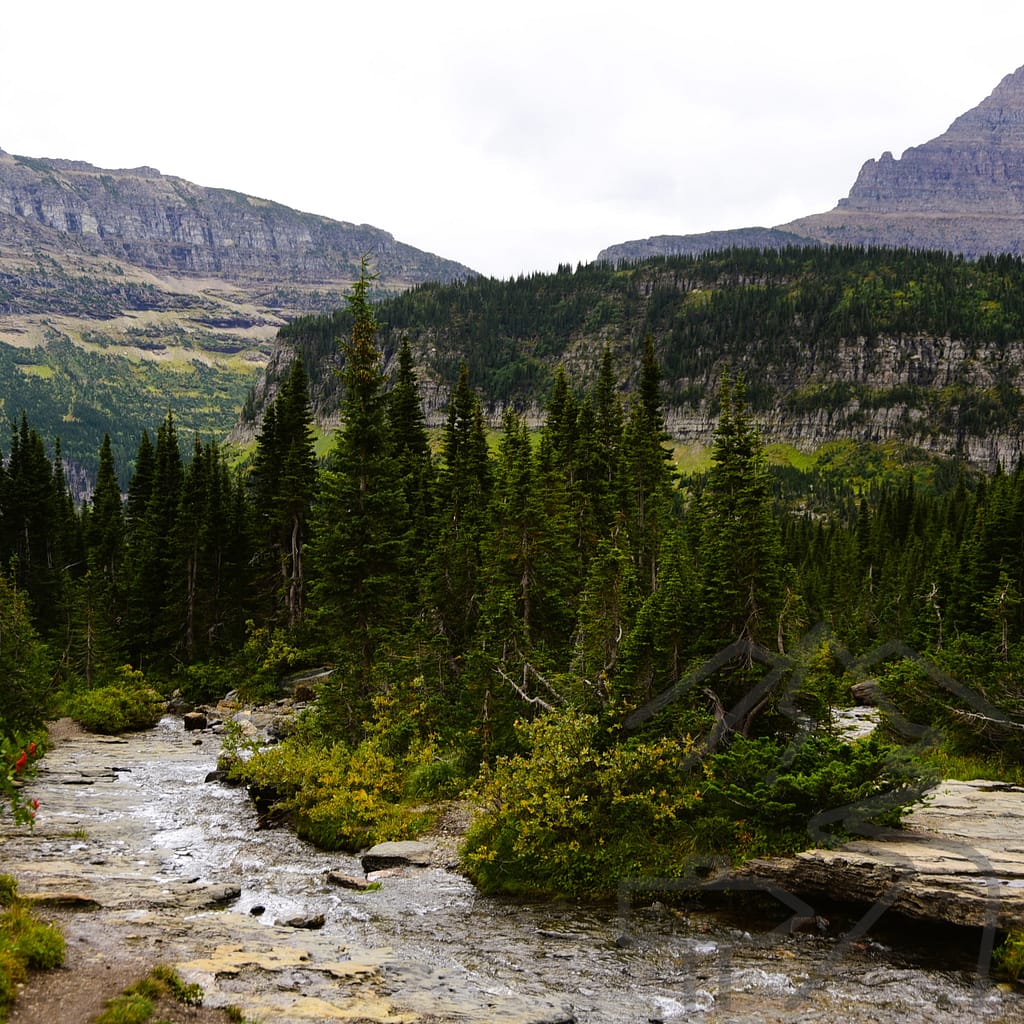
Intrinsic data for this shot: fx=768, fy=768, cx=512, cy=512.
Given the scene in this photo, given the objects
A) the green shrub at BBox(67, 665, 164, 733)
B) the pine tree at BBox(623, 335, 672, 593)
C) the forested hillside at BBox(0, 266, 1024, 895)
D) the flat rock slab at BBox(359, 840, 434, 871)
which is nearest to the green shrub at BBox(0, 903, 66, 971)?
the forested hillside at BBox(0, 266, 1024, 895)

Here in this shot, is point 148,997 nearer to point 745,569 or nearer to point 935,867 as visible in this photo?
point 935,867

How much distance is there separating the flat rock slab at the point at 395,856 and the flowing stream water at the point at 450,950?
47cm

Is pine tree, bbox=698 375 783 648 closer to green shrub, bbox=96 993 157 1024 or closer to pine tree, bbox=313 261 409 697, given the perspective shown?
pine tree, bbox=313 261 409 697

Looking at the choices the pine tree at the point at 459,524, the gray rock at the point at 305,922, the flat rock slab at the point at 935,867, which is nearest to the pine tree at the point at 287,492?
the pine tree at the point at 459,524

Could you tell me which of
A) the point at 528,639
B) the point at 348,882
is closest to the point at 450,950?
the point at 348,882

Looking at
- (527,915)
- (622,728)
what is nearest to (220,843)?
(527,915)

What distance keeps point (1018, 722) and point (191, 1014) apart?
21891mm

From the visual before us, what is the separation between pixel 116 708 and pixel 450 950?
1411 inches

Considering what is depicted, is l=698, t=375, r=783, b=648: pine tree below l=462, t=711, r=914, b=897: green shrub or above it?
above

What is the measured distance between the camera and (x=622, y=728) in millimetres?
22250

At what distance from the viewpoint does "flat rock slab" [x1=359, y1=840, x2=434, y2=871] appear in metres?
21.4

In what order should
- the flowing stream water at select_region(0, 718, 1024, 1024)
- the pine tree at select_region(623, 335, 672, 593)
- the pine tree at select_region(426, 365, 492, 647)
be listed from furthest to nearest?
1. the pine tree at select_region(623, 335, 672, 593)
2. the pine tree at select_region(426, 365, 492, 647)
3. the flowing stream water at select_region(0, 718, 1024, 1024)

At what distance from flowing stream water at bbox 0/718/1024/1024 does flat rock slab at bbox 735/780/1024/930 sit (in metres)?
0.94

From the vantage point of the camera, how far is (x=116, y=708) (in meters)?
44.4
